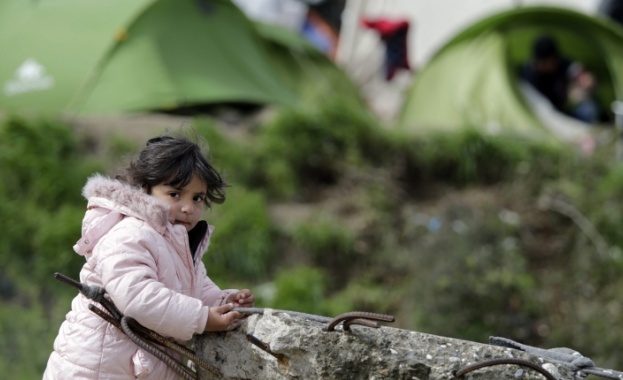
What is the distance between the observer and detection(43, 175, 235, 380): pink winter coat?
10.7 ft

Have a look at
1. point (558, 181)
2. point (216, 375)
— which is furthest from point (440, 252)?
point (216, 375)

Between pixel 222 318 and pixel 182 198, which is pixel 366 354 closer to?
pixel 222 318

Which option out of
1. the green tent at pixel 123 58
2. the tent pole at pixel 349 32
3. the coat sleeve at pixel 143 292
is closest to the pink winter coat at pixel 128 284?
A: the coat sleeve at pixel 143 292

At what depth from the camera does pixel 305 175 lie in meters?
9.80

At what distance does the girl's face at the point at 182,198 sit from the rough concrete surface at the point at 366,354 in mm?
403

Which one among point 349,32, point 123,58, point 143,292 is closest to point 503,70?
point 349,32

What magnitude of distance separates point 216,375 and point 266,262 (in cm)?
540

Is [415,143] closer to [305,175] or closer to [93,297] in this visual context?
[305,175]

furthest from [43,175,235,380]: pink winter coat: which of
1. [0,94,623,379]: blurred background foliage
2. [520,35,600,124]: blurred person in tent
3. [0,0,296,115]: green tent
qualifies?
[520,35,600,124]: blurred person in tent

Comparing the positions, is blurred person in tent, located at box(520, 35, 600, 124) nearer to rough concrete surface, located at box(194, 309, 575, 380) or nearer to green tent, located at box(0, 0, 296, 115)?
green tent, located at box(0, 0, 296, 115)

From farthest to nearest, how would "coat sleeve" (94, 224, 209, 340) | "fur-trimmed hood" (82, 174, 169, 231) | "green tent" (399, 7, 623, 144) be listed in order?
"green tent" (399, 7, 623, 144) → "fur-trimmed hood" (82, 174, 169, 231) → "coat sleeve" (94, 224, 209, 340)

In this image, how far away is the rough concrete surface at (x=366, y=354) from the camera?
3.06 meters

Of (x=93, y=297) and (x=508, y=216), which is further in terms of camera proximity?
(x=508, y=216)

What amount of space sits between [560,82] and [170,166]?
8925 millimetres
